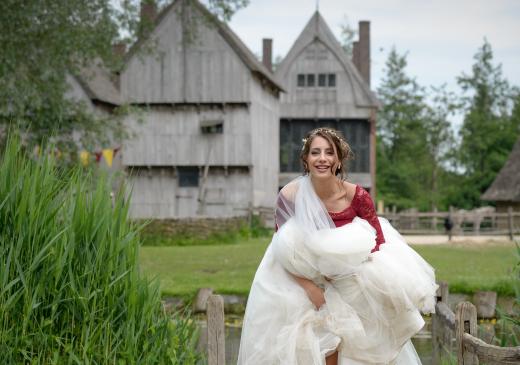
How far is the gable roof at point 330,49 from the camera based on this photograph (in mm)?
38938

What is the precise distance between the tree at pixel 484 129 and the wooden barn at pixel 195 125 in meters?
19.0

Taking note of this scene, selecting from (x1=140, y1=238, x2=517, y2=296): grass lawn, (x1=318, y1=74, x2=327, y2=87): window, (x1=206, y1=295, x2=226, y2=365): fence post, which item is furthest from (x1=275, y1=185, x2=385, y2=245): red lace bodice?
(x1=318, y1=74, x2=327, y2=87): window

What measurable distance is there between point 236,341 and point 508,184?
112 ft

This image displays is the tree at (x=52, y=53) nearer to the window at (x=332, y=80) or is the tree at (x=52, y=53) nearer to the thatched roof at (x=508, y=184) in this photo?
the window at (x=332, y=80)

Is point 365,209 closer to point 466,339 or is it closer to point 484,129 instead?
point 466,339

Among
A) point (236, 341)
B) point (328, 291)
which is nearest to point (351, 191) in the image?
point (328, 291)

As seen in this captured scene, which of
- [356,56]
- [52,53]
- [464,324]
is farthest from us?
[356,56]

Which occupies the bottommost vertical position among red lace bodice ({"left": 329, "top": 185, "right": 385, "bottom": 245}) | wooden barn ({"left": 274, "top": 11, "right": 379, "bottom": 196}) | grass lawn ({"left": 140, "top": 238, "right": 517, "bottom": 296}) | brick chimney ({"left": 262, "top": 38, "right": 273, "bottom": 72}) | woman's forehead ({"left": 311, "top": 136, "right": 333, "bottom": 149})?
grass lawn ({"left": 140, "top": 238, "right": 517, "bottom": 296})

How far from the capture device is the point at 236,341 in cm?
1005

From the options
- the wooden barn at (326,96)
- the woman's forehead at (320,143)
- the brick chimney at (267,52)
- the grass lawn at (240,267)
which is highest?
the brick chimney at (267,52)

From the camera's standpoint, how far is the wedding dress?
5.03 meters

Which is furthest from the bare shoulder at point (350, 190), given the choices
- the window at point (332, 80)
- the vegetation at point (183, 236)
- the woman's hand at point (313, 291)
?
the window at point (332, 80)

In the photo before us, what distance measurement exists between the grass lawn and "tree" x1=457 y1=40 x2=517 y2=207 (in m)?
24.7

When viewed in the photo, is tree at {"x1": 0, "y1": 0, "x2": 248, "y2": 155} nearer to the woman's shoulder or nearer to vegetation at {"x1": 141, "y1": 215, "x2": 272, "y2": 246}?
vegetation at {"x1": 141, "y1": 215, "x2": 272, "y2": 246}
